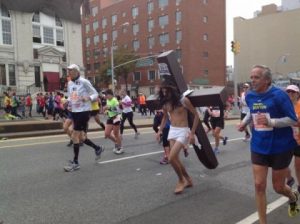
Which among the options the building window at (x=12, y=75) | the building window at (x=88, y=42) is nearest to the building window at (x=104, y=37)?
the building window at (x=88, y=42)

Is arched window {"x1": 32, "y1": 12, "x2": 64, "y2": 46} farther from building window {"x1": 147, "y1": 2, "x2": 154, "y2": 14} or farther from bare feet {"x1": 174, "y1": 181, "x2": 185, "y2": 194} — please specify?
bare feet {"x1": 174, "y1": 181, "x2": 185, "y2": 194}

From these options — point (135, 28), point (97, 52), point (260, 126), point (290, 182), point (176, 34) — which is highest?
point (135, 28)

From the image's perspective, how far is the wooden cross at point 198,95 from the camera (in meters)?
5.38

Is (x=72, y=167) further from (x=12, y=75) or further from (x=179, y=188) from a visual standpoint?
(x=12, y=75)

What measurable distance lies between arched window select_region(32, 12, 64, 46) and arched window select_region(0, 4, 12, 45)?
2442 mm

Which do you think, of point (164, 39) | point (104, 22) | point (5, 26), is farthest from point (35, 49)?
point (104, 22)

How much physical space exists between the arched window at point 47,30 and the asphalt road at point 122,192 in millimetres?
28994

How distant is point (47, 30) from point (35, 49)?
7.84 feet

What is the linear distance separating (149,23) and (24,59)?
33.4 metres

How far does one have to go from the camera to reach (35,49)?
3566 centimetres

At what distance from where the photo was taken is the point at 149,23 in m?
64.2

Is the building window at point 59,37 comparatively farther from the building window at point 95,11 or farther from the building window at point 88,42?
the building window at point 88,42

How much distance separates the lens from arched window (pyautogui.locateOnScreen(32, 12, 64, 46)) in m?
35.8

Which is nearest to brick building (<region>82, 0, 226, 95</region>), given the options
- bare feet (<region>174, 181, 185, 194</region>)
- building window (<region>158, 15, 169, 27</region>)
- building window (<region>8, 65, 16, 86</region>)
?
building window (<region>158, 15, 169, 27</region>)
